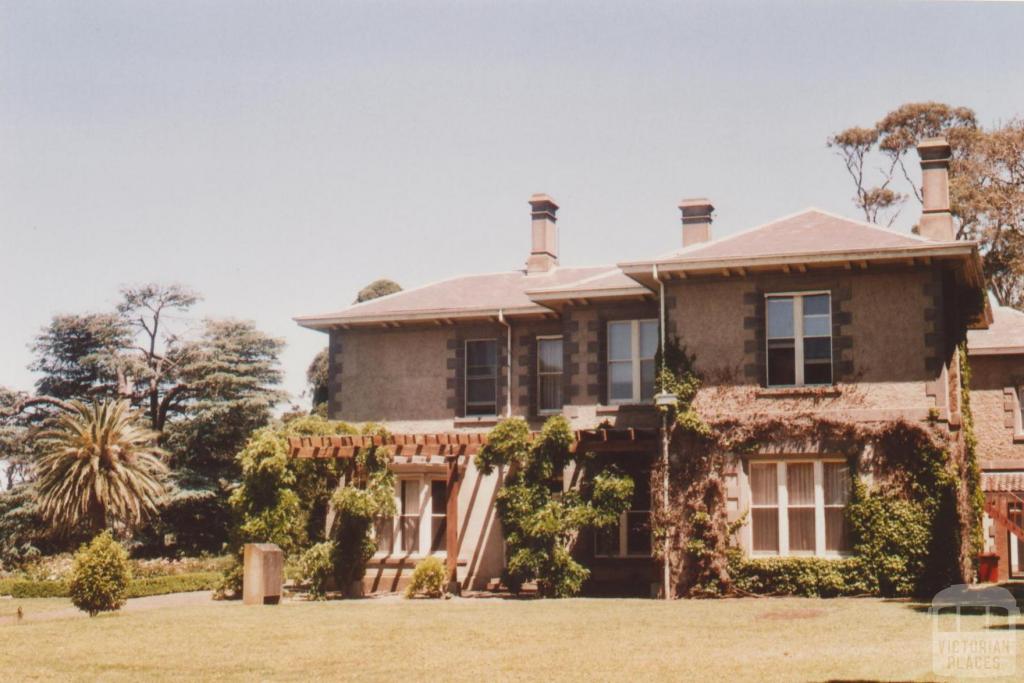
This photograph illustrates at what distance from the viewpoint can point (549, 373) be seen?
85.2 feet

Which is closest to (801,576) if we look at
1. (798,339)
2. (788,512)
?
(788,512)

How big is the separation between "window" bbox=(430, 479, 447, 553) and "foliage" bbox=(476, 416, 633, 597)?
3153 mm

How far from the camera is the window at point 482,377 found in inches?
1037

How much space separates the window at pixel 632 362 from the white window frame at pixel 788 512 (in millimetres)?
3695

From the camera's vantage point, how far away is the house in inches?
802

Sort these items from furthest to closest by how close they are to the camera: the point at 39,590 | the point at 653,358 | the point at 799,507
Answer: the point at 39,590 < the point at 653,358 < the point at 799,507

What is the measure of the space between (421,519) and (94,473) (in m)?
9.36

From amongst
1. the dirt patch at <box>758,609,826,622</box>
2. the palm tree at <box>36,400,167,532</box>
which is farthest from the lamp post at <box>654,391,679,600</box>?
the palm tree at <box>36,400,167,532</box>

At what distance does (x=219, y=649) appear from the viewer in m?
14.3

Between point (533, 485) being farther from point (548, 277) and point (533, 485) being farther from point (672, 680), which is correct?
point (672, 680)

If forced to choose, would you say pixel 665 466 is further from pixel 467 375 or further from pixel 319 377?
pixel 319 377

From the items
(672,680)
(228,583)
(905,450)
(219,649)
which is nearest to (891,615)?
(905,450)

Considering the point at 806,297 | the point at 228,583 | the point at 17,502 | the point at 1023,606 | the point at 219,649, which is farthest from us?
the point at 17,502

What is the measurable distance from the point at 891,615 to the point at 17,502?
29976mm
